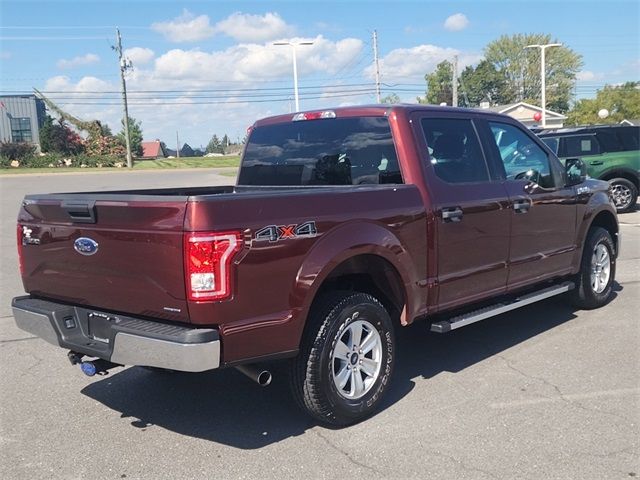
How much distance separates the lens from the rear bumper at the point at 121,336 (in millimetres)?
3125

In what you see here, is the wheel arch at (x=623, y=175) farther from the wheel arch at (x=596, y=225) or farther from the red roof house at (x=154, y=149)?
the red roof house at (x=154, y=149)

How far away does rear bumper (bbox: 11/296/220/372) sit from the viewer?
3.12 m

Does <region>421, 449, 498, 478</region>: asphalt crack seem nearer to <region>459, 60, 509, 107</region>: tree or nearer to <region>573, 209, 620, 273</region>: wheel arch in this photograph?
<region>573, 209, 620, 273</region>: wheel arch

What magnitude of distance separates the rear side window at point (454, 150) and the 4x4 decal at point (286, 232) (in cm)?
139

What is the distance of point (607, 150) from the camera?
567 inches

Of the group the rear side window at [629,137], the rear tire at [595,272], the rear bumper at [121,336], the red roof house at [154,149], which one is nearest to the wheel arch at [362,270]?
the rear bumper at [121,336]

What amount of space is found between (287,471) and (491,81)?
100886 mm

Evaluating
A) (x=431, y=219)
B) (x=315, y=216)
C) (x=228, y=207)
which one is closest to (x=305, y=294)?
(x=315, y=216)

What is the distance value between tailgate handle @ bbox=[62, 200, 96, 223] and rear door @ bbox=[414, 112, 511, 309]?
88.1 inches

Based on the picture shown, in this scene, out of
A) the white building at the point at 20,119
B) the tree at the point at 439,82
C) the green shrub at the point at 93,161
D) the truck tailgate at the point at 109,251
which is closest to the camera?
the truck tailgate at the point at 109,251

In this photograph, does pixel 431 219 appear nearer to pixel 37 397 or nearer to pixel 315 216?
pixel 315 216

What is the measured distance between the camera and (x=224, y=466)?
341 cm

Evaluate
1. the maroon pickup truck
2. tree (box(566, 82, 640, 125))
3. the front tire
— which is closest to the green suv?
the maroon pickup truck

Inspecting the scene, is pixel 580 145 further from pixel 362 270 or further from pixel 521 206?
pixel 362 270
